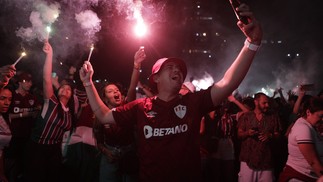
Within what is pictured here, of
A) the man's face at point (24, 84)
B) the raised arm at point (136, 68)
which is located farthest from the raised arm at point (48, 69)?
the man's face at point (24, 84)

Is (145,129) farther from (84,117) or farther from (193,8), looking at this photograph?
(193,8)

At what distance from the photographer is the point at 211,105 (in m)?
3.06

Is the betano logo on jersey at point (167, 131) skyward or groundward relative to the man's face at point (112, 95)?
groundward

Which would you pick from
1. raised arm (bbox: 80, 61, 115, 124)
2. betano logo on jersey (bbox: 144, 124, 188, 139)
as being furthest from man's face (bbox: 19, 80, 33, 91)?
betano logo on jersey (bbox: 144, 124, 188, 139)

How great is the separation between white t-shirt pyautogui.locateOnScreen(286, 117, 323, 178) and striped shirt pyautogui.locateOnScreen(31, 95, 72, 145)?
14.8 feet

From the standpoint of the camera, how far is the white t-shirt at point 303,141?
417 centimetres

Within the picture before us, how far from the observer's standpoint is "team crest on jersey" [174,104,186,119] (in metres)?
3.14

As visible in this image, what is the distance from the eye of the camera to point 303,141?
4137 millimetres

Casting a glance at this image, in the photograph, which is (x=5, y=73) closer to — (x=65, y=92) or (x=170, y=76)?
(x=65, y=92)

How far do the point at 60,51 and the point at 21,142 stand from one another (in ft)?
22.4

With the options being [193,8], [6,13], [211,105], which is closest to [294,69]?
[193,8]

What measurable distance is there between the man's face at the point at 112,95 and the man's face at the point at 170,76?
6.84 feet

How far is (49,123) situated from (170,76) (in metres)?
3.66

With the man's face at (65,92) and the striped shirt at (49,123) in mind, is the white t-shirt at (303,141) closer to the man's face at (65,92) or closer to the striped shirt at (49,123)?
the striped shirt at (49,123)
